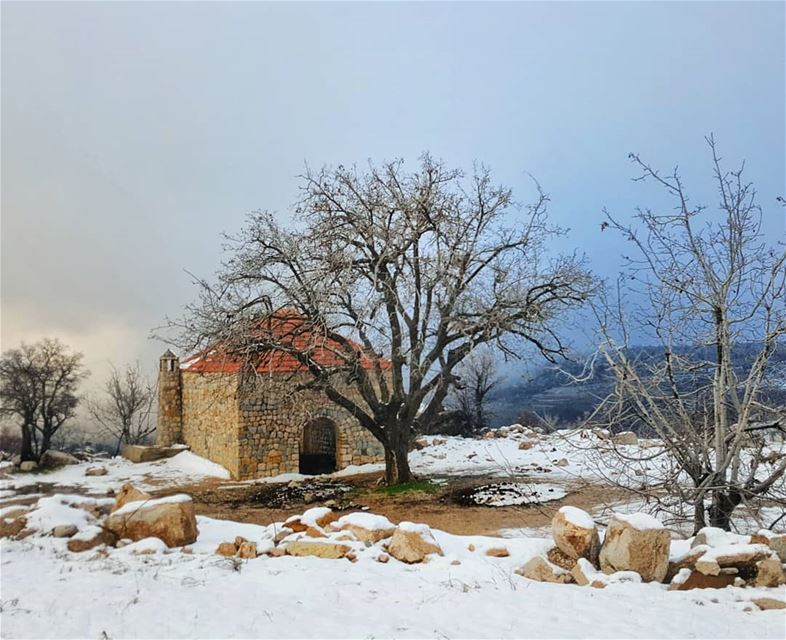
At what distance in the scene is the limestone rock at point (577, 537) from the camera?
6.12m

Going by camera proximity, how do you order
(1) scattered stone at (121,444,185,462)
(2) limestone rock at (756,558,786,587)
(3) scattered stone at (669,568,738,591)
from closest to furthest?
(2) limestone rock at (756,558,786,587) → (3) scattered stone at (669,568,738,591) → (1) scattered stone at (121,444,185,462)

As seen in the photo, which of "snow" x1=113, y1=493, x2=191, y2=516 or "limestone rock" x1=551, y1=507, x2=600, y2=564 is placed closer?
"limestone rock" x1=551, y1=507, x2=600, y2=564

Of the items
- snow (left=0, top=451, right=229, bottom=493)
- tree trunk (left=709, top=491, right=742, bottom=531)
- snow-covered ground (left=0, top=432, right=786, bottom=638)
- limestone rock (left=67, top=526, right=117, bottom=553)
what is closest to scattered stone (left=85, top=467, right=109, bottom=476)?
snow (left=0, top=451, right=229, bottom=493)

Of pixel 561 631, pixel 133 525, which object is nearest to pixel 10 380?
pixel 133 525

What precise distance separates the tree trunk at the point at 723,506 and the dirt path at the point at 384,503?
243 cm

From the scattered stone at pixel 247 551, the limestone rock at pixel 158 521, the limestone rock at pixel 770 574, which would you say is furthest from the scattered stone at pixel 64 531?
the limestone rock at pixel 770 574

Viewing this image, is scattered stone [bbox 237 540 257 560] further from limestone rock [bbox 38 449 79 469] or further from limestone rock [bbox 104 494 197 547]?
limestone rock [bbox 38 449 79 469]

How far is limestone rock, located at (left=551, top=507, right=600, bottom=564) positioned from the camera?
6117mm

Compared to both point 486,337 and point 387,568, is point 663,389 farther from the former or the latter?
point 486,337

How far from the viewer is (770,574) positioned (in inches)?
208

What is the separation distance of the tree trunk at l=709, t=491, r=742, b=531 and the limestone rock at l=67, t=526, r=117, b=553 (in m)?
7.24

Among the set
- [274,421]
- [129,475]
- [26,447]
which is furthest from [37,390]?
[274,421]

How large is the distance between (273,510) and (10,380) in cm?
1323

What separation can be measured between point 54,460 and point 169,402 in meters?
3.81
